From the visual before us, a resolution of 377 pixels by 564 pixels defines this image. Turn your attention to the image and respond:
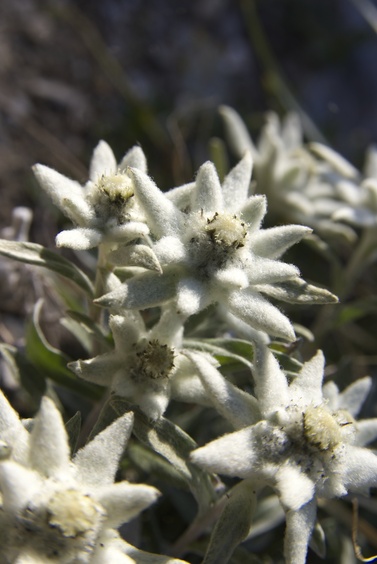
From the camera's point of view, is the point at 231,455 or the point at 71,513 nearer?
the point at 71,513

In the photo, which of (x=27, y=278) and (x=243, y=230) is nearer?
(x=243, y=230)

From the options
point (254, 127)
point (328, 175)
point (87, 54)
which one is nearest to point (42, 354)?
point (328, 175)

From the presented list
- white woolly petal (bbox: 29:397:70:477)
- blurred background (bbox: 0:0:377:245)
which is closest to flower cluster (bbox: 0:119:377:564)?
white woolly petal (bbox: 29:397:70:477)

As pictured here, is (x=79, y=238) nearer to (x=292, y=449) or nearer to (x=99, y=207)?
(x=99, y=207)

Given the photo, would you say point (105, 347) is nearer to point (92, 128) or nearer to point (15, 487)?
point (15, 487)

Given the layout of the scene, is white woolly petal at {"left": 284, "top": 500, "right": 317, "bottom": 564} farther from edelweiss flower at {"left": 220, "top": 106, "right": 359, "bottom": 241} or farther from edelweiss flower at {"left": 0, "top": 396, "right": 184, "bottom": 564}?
edelweiss flower at {"left": 220, "top": 106, "right": 359, "bottom": 241}

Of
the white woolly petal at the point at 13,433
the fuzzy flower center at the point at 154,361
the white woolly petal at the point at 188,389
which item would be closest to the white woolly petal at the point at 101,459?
the white woolly petal at the point at 13,433

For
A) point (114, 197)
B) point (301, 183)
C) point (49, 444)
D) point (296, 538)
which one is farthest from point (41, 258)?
point (301, 183)
